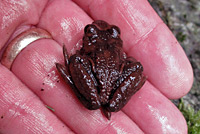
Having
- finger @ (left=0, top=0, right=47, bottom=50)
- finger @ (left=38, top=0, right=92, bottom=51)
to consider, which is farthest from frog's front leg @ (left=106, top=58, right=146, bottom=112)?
finger @ (left=0, top=0, right=47, bottom=50)

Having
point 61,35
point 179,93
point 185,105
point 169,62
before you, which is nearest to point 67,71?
point 61,35

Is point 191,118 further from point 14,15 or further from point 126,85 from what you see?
point 14,15

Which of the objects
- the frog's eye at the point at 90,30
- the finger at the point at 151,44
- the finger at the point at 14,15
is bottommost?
the finger at the point at 151,44

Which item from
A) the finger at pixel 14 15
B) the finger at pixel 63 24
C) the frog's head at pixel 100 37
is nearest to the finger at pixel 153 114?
the frog's head at pixel 100 37

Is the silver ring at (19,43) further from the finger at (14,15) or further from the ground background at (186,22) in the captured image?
the ground background at (186,22)

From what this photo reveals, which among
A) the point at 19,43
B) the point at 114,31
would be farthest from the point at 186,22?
the point at 19,43
